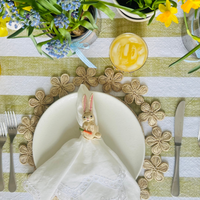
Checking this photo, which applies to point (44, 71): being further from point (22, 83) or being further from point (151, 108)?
point (151, 108)

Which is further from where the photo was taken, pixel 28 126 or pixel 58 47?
pixel 28 126

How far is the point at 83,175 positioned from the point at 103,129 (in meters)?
0.14

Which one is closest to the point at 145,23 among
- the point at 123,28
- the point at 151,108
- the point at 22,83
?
the point at 123,28

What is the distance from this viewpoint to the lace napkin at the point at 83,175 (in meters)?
0.55

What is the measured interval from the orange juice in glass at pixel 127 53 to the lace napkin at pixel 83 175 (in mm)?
149

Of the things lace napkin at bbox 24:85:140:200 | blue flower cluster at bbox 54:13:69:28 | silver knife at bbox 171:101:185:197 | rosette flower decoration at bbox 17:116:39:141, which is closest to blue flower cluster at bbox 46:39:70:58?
blue flower cluster at bbox 54:13:69:28

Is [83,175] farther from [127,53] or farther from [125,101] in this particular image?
[127,53]

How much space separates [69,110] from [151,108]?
0.82ft

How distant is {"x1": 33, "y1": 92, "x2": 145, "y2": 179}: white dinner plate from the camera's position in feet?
1.97

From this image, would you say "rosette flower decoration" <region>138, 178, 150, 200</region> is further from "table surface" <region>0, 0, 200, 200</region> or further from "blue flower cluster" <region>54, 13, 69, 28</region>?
"blue flower cluster" <region>54, 13, 69, 28</region>

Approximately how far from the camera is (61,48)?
16.6 inches

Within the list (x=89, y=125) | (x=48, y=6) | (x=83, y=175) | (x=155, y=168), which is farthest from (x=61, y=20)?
(x=155, y=168)

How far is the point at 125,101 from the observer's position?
2.08 feet

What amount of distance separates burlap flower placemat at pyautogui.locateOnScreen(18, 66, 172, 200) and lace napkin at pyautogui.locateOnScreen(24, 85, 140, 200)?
0.08 meters
